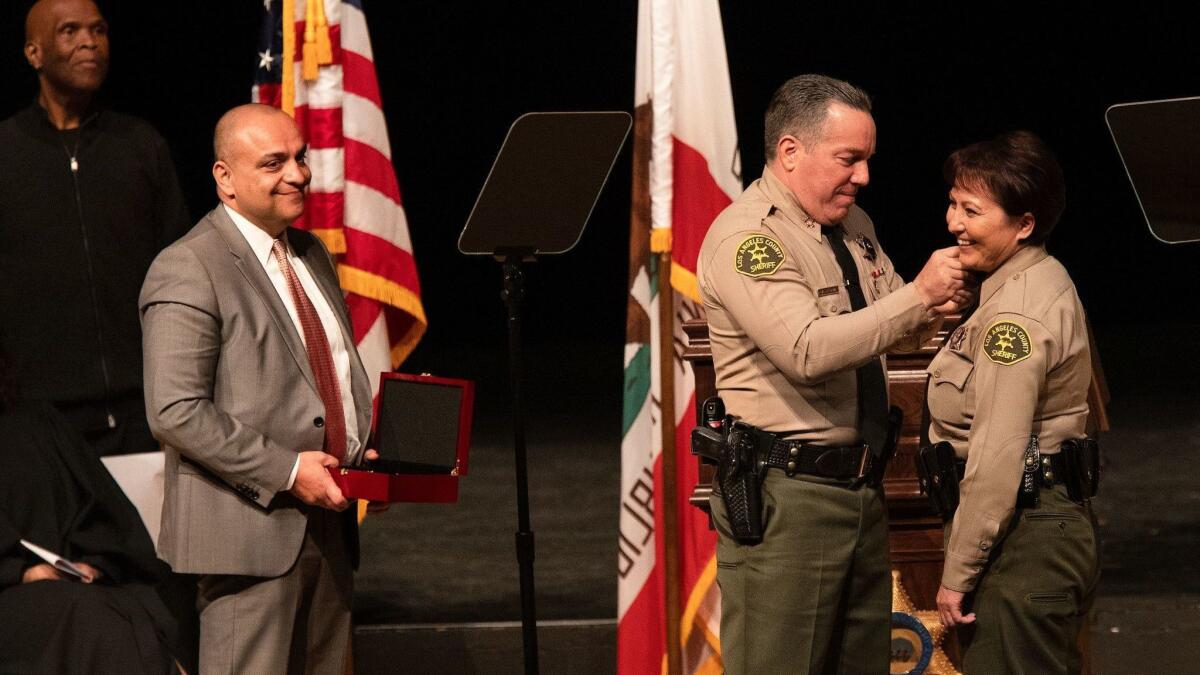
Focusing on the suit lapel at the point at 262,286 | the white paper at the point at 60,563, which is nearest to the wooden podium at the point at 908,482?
the suit lapel at the point at 262,286

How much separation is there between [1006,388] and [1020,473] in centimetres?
14

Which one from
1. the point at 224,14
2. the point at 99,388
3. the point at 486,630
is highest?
the point at 224,14

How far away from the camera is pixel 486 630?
4000mm

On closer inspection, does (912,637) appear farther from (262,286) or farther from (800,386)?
(262,286)

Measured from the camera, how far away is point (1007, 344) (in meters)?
2.39

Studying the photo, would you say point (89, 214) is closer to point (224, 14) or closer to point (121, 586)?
point (121, 586)

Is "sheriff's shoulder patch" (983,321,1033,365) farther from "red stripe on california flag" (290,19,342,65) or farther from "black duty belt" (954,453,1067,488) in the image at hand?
"red stripe on california flag" (290,19,342,65)

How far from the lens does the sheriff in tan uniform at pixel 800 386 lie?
244cm

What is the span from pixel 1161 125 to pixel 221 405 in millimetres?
1713

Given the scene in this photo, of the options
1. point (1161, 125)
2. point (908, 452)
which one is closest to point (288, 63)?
point (908, 452)

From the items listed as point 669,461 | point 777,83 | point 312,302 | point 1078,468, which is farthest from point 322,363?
point 777,83

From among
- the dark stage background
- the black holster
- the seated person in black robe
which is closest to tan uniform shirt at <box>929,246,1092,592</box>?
the black holster

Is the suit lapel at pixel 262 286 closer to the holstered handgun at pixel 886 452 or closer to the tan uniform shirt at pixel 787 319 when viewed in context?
the tan uniform shirt at pixel 787 319

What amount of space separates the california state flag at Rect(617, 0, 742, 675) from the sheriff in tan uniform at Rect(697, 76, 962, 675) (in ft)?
3.29
